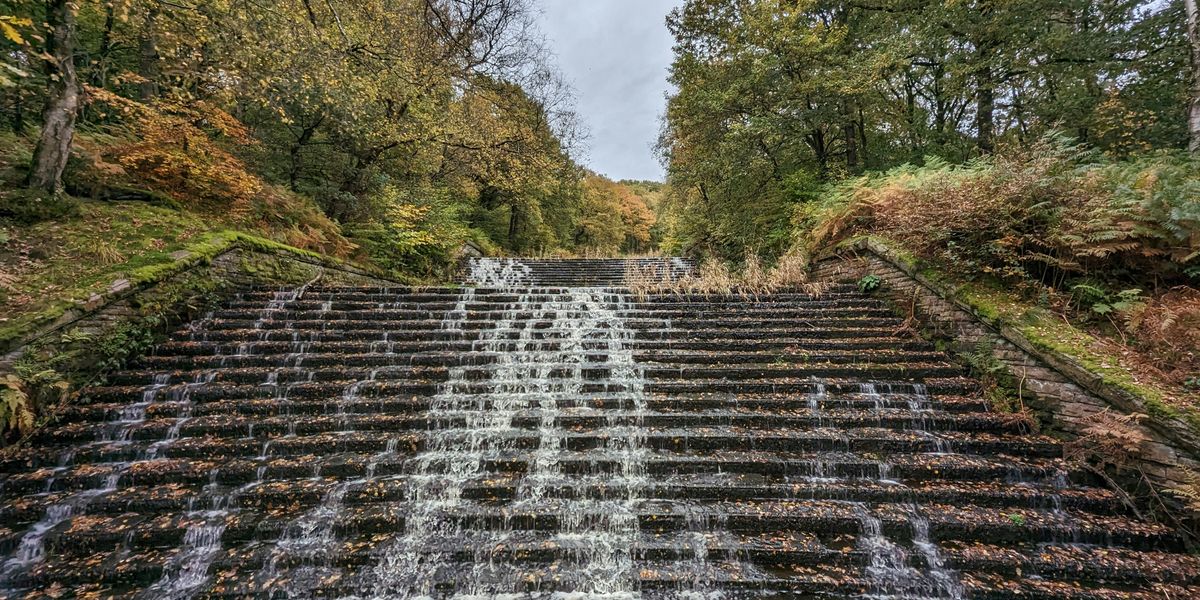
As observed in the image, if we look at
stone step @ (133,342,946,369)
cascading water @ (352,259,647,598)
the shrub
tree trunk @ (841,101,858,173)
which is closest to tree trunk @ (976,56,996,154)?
tree trunk @ (841,101,858,173)

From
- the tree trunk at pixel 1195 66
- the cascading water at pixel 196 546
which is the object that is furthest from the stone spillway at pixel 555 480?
the tree trunk at pixel 1195 66

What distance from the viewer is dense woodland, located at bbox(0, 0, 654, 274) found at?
568cm

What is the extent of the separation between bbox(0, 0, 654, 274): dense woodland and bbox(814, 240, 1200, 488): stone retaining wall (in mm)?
7946

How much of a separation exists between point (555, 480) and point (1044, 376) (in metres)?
4.70

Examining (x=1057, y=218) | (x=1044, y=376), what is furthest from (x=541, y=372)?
(x=1057, y=218)

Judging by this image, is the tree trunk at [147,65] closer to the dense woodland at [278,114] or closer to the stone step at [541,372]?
the dense woodland at [278,114]

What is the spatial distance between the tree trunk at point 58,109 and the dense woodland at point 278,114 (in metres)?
0.02

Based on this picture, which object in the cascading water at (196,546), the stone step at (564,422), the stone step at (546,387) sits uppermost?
the stone step at (546,387)

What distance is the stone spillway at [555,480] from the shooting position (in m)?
2.67

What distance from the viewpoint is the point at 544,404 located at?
432 centimetres

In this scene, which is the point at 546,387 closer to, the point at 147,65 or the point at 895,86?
the point at 147,65

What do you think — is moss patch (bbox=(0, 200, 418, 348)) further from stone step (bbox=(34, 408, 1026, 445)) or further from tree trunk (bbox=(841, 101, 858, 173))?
tree trunk (bbox=(841, 101, 858, 173))

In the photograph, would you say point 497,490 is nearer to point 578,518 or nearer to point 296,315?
point 578,518

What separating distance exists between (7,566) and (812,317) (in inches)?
314
